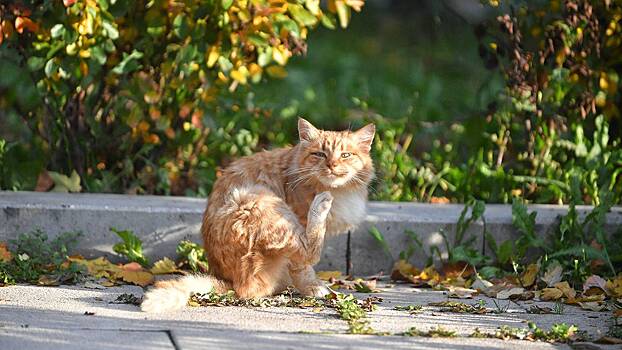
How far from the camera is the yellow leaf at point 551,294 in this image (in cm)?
584

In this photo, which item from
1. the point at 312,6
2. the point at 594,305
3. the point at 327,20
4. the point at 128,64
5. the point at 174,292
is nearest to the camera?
the point at 174,292

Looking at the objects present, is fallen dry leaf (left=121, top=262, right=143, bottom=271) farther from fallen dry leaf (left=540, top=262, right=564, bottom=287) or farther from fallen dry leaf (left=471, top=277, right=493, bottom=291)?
fallen dry leaf (left=540, top=262, right=564, bottom=287)

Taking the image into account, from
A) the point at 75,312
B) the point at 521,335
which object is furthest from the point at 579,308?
the point at 75,312

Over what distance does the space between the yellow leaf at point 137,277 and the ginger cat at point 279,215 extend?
1.72ft

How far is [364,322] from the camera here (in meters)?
4.97

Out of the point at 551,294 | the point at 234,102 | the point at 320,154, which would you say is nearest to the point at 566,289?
the point at 551,294

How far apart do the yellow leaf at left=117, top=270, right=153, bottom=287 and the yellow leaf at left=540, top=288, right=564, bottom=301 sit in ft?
7.53

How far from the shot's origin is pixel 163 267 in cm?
621

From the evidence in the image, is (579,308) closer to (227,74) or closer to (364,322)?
(364,322)

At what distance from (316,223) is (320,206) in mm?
95

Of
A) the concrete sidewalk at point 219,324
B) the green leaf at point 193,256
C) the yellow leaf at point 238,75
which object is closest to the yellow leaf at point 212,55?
the yellow leaf at point 238,75

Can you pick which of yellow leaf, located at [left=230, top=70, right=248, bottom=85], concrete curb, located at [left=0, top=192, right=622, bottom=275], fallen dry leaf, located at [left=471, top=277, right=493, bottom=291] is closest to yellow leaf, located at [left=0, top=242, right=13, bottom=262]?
concrete curb, located at [left=0, top=192, right=622, bottom=275]

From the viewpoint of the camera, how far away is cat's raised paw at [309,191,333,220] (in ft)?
18.2

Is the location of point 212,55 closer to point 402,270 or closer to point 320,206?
point 320,206
